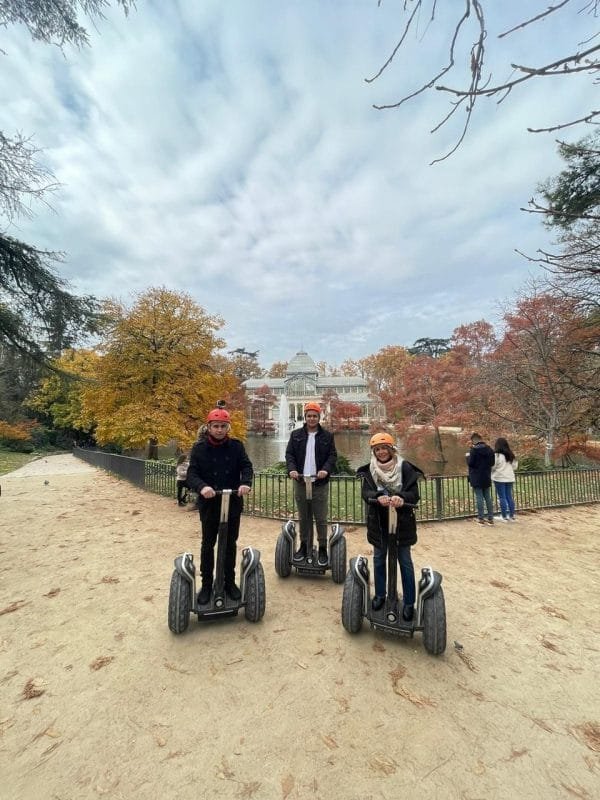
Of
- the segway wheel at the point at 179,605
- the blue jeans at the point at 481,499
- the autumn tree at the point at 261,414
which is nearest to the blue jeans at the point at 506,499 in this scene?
the blue jeans at the point at 481,499

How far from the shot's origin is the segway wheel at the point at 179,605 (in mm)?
2904

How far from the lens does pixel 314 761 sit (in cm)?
181

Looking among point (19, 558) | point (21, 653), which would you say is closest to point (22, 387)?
point (19, 558)

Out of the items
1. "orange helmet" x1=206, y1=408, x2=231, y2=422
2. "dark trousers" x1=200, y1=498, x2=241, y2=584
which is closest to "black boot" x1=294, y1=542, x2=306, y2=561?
"dark trousers" x1=200, y1=498, x2=241, y2=584

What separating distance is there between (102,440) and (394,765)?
45.1 ft

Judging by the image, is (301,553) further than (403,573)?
Yes

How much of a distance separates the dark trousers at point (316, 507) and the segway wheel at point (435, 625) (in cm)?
151

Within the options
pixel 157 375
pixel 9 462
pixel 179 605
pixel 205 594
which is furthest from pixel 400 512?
pixel 9 462

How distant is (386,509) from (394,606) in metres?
0.81

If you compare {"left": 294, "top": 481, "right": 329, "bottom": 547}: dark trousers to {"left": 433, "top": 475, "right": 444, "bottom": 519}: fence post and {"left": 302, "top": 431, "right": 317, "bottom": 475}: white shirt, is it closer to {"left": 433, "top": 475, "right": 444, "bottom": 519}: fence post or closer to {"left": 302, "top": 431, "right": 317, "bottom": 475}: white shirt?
{"left": 302, "top": 431, "right": 317, "bottom": 475}: white shirt

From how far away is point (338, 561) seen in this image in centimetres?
399

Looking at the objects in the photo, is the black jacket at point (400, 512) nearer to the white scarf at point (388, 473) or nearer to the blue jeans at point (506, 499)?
the white scarf at point (388, 473)

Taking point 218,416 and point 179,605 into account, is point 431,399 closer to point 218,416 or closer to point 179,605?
point 218,416

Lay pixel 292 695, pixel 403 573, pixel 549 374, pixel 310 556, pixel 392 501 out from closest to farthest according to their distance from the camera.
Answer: pixel 292 695, pixel 392 501, pixel 403 573, pixel 310 556, pixel 549 374
